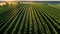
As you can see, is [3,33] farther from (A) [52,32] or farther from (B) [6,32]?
(A) [52,32]

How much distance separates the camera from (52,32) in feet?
70.7

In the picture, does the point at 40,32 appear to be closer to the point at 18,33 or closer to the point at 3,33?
the point at 18,33

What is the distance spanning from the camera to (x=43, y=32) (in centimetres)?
2128

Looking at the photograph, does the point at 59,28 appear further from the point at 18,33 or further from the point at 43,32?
Result: the point at 18,33

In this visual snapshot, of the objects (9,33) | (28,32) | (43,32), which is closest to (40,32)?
(43,32)

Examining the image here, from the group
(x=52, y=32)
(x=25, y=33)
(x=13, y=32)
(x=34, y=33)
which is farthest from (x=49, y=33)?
(x=13, y=32)

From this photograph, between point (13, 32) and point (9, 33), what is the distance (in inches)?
25.2

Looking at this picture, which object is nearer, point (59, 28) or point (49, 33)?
point (49, 33)

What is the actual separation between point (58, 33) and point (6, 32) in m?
8.14

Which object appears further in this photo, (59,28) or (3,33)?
(59,28)

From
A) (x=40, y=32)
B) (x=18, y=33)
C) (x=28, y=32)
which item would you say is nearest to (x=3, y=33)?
(x=18, y=33)

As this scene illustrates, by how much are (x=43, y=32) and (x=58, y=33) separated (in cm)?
232

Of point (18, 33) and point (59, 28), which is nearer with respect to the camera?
point (18, 33)

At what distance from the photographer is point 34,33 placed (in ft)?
69.2
